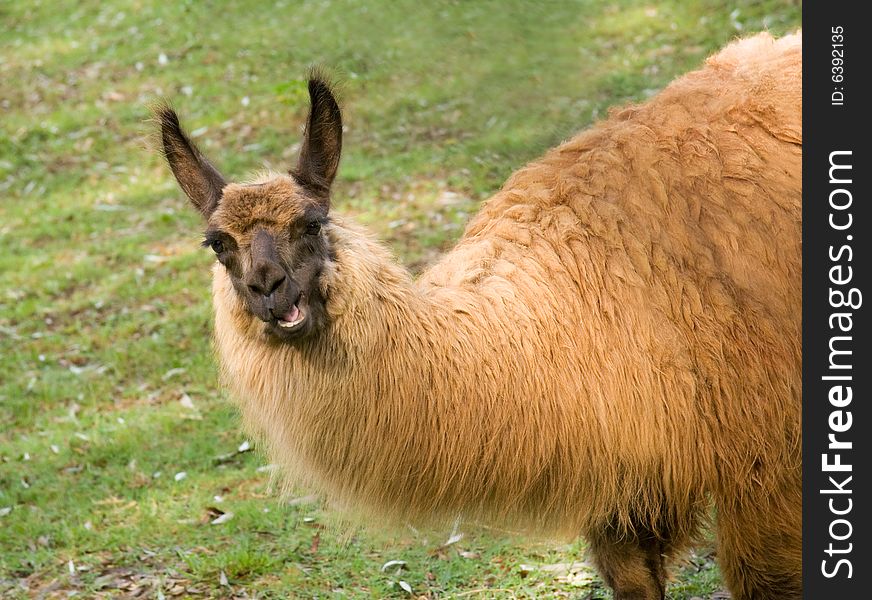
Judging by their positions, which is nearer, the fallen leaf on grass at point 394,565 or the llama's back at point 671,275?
the llama's back at point 671,275

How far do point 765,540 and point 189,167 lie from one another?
2.36 metres

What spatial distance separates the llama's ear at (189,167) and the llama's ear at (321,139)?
28 centimetres

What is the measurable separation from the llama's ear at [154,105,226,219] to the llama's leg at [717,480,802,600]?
206cm

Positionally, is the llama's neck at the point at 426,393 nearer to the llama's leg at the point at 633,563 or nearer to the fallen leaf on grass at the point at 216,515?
the llama's leg at the point at 633,563

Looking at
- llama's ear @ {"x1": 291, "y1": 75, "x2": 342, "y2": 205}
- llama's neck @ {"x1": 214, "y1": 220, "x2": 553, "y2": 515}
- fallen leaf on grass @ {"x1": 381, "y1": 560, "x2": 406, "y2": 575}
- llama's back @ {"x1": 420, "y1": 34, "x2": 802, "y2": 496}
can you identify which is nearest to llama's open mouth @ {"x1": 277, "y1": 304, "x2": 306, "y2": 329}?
llama's neck @ {"x1": 214, "y1": 220, "x2": 553, "y2": 515}

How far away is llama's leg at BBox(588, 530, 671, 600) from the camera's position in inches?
170

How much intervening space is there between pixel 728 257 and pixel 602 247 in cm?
44

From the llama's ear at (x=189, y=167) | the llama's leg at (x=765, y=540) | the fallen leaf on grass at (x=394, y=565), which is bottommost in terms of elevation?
the fallen leaf on grass at (x=394, y=565)

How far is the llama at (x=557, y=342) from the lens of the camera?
3439 mm

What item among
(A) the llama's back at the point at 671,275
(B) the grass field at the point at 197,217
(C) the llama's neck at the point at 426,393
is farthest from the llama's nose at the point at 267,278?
(B) the grass field at the point at 197,217

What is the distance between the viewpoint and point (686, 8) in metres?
11.5

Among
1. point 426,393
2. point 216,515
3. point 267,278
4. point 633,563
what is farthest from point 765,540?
point 216,515
